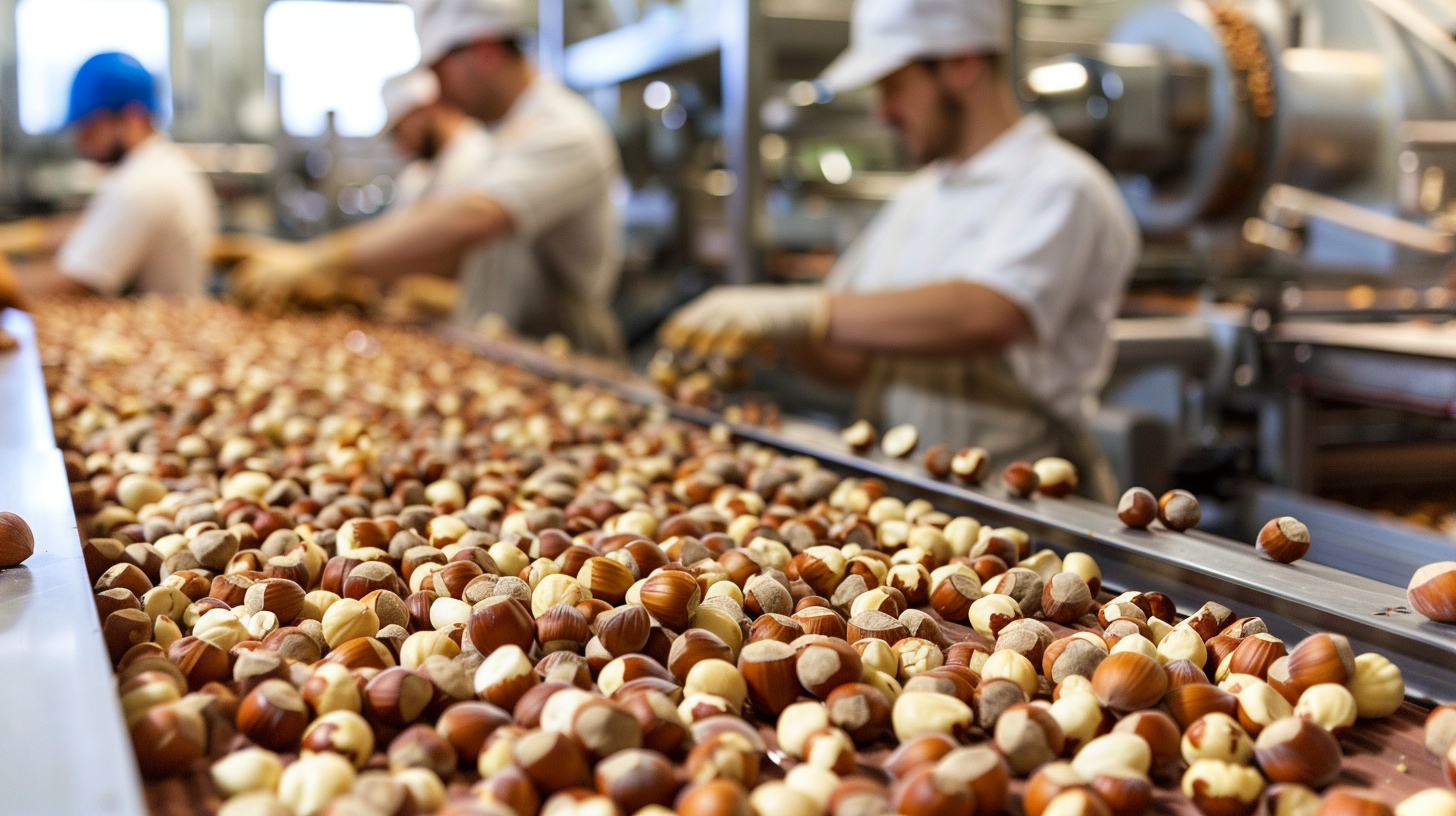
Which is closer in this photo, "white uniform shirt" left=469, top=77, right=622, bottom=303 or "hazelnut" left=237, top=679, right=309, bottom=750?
"hazelnut" left=237, top=679, right=309, bottom=750

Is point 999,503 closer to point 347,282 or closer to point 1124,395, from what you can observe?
point 1124,395

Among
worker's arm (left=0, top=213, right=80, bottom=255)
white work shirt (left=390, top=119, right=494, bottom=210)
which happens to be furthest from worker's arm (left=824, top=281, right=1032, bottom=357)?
worker's arm (left=0, top=213, right=80, bottom=255)

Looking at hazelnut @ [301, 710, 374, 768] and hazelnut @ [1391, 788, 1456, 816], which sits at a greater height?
hazelnut @ [301, 710, 374, 768]

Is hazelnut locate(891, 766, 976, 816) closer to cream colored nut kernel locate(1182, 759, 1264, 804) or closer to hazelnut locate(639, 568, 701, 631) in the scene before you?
cream colored nut kernel locate(1182, 759, 1264, 804)

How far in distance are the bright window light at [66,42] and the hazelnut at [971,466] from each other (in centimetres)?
869

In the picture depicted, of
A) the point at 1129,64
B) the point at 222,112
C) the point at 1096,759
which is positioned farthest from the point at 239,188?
the point at 1096,759

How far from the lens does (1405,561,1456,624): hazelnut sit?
780 mm

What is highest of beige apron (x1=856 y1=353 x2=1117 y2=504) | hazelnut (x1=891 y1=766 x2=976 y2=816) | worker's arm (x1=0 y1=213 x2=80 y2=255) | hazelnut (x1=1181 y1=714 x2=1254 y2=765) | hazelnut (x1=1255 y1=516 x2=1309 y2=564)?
worker's arm (x1=0 y1=213 x2=80 y2=255)

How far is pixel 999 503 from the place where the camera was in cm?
116

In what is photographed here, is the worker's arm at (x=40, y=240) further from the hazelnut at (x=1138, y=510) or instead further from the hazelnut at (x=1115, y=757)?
the hazelnut at (x=1115, y=757)

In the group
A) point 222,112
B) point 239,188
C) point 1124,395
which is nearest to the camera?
point 1124,395

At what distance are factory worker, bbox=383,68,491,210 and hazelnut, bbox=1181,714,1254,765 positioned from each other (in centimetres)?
395

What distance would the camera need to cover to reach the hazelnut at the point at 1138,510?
1048 millimetres

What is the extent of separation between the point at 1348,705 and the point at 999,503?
1.58 feet
